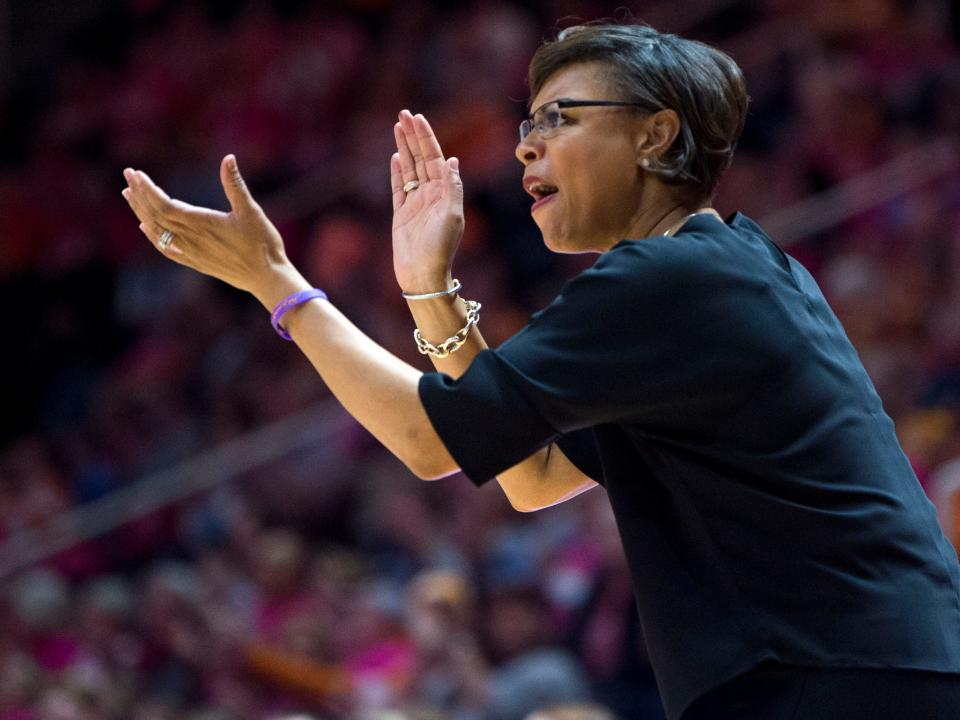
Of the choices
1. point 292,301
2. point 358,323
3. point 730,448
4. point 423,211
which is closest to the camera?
point 730,448

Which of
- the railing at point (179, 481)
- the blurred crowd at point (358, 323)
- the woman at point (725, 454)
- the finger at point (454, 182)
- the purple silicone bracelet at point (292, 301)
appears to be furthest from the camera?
the railing at point (179, 481)

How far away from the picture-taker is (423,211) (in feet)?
6.30

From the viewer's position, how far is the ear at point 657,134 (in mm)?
1842

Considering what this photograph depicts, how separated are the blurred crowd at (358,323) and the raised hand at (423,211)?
1861mm

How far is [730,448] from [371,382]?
406mm

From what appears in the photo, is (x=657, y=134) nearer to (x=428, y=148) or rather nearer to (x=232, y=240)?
(x=428, y=148)

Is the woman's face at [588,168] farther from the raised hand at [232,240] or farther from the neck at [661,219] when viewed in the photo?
the raised hand at [232,240]

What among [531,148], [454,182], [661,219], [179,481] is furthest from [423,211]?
[179,481]

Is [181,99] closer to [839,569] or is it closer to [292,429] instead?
[292,429]

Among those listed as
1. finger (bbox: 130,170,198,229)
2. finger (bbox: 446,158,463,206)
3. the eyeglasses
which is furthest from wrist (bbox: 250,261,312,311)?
the eyeglasses

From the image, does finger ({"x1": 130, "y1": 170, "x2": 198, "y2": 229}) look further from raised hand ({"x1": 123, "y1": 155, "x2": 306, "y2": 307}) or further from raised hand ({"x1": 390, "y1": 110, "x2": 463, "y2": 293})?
raised hand ({"x1": 390, "y1": 110, "x2": 463, "y2": 293})

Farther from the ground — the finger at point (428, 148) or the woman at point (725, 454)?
the finger at point (428, 148)

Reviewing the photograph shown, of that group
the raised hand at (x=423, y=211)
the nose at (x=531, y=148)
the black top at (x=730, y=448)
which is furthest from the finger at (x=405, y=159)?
the black top at (x=730, y=448)

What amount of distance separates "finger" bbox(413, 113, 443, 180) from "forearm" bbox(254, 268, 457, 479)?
255mm
